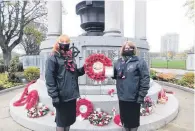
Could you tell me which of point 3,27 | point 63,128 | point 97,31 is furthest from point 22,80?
point 3,27

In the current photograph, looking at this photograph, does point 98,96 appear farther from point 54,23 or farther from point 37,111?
point 54,23

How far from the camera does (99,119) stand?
14.6ft

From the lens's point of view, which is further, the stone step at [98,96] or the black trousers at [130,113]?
the stone step at [98,96]

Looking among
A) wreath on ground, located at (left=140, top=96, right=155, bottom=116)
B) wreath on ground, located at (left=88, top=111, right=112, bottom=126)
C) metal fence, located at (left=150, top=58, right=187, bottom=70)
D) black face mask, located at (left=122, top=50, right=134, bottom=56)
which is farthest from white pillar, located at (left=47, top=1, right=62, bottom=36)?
metal fence, located at (left=150, top=58, right=187, bottom=70)

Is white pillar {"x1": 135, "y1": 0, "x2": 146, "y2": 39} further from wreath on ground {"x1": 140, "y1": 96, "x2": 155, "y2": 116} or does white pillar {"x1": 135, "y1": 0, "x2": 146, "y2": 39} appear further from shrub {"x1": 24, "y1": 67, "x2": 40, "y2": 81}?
shrub {"x1": 24, "y1": 67, "x2": 40, "y2": 81}

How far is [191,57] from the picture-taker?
81.9ft

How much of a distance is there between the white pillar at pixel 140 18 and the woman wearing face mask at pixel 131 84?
537 cm

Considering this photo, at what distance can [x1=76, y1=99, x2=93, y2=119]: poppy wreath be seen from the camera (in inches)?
187

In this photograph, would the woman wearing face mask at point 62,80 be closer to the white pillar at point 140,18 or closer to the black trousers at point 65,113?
the black trousers at point 65,113

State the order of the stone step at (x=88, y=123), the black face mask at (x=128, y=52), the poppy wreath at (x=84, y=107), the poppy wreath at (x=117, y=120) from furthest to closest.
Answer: the poppy wreath at (x=84, y=107)
the poppy wreath at (x=117, y=120)
the stone step at (x=88, y=123)
the black face mask at (x=128, y=52)

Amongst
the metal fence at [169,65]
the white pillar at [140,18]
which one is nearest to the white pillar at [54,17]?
the white pillar at [140,18]

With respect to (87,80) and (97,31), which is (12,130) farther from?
(97,31)

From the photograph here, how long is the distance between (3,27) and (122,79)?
23285 millimetres

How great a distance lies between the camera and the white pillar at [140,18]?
27.3 feet
